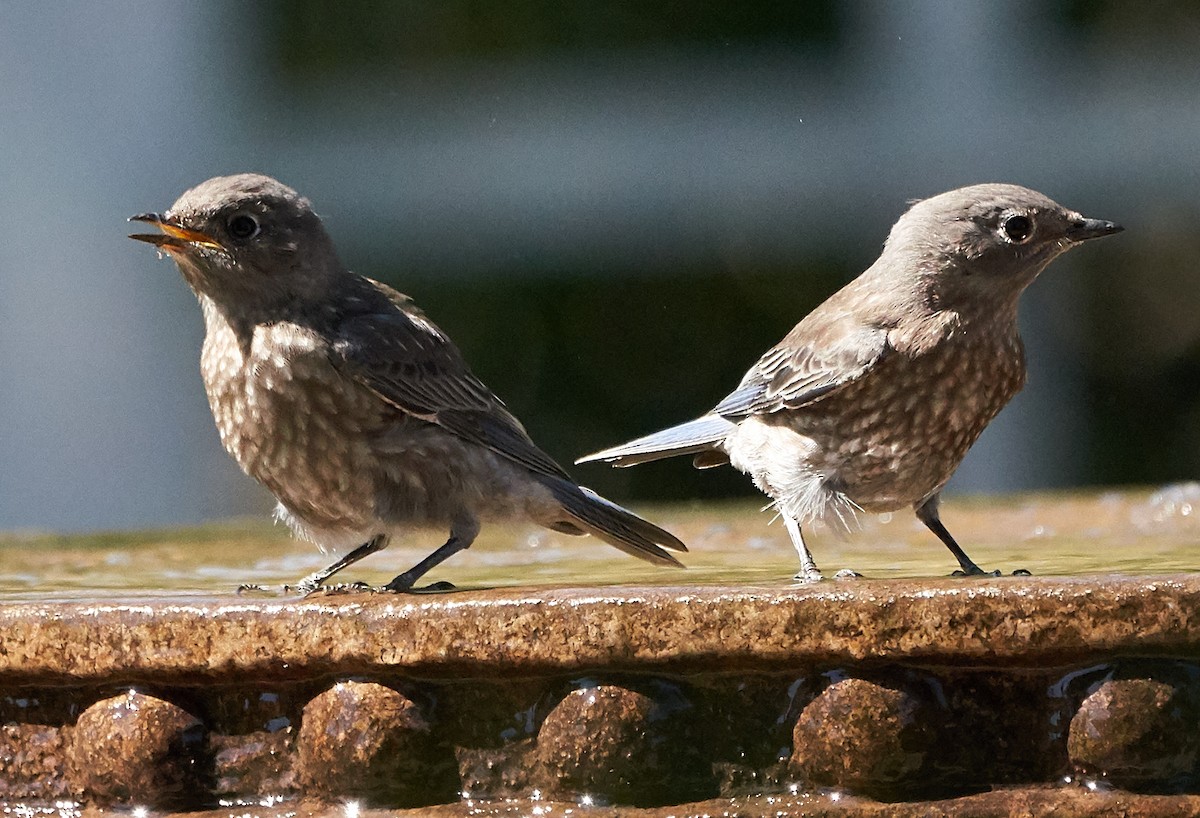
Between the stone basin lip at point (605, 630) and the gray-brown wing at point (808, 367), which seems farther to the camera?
the gray-brown wing at point (808, 367)

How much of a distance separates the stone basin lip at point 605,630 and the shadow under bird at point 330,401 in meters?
0.89

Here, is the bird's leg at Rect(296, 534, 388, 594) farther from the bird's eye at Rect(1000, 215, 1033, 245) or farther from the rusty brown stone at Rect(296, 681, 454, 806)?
the bird's eye at Rect(1000, 215, 1033, 245)

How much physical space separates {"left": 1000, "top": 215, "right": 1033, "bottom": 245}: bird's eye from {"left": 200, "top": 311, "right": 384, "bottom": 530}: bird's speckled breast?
4.57 feet

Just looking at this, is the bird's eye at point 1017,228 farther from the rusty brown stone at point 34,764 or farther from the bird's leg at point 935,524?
the rusty brown stone at point 34,764

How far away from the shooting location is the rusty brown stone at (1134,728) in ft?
7.89

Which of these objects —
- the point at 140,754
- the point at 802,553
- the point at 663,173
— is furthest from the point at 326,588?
the point at 663,173

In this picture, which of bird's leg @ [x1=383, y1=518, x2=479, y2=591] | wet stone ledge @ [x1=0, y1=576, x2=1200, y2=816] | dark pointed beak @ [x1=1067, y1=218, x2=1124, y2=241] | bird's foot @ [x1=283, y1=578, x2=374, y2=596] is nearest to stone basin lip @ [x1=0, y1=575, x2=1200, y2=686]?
wet stone ledge @ [x1=0, y1=576, x2=1200, y2=816]

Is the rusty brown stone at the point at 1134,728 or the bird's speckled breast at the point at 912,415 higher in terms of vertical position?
the bird's speckled breast at the point at 912,415

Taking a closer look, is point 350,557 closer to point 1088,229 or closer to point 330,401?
point 330,401

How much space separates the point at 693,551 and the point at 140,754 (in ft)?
7.02

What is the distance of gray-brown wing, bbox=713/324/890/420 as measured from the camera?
3.74 m

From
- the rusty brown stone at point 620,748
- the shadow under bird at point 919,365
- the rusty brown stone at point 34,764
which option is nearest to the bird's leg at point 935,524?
the shadow under bird at point 919,365

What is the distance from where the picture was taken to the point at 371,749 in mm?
2553

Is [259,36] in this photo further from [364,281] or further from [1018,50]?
[364,281]
